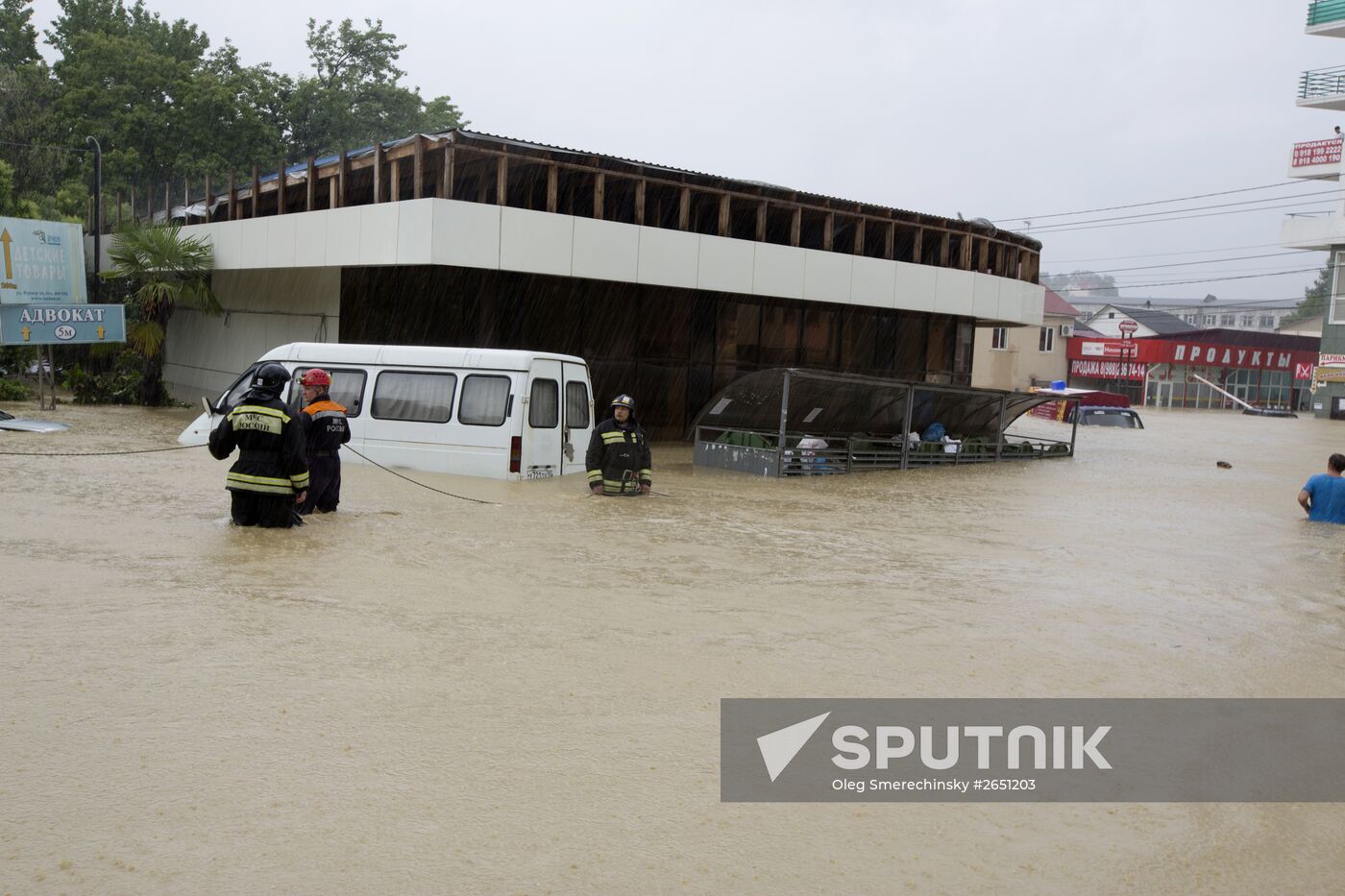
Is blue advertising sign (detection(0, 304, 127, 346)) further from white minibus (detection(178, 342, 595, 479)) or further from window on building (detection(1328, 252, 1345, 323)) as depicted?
window on building (detection(1328, 252, 1345, 323))

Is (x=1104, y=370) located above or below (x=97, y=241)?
below

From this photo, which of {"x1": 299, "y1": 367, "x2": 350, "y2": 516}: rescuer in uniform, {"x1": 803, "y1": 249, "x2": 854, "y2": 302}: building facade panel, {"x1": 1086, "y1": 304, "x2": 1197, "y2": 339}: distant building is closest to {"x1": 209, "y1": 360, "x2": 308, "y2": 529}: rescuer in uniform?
{"x1": 299, "y1": 367, "x2": 350, "y2": 516}: rescuer in uniform

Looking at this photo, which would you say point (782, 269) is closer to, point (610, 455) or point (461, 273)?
point (461, 273)

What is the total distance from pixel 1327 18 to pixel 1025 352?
21.7 meters

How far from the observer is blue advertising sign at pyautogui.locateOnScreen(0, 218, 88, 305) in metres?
24.5

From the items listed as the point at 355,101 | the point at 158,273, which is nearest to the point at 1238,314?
the point at 355,101

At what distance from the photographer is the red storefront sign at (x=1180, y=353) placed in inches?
2662

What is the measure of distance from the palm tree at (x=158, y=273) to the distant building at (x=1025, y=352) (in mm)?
39272

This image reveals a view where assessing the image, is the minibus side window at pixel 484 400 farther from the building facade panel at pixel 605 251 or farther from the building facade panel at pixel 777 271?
the building facade panel at pixel 777 271

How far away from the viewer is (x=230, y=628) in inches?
267

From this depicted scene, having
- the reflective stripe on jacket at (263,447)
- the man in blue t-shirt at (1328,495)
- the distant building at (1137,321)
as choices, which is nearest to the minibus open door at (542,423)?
the reflective stripe on jacket at (263,447)

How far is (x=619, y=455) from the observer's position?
1376 centimetres

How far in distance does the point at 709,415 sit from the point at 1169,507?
7583 mm

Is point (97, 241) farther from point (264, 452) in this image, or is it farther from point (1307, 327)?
point (1307, 327)
